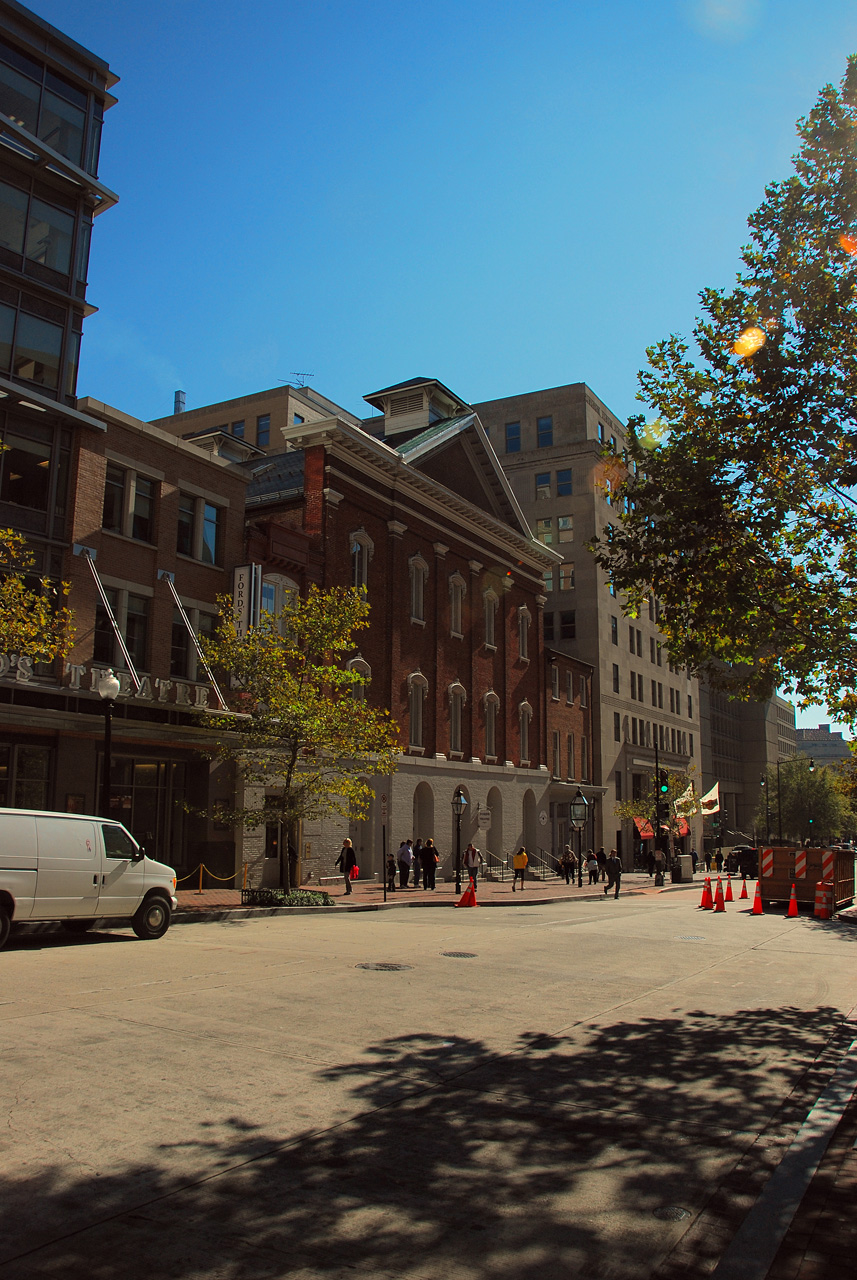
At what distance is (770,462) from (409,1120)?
383 inches

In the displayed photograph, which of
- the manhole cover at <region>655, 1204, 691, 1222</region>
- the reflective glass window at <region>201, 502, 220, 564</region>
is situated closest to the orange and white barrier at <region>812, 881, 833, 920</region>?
the reflective glass window at <region>201, 502, 220, 564</region>

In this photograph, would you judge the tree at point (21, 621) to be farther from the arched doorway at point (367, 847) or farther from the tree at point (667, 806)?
the tree at point (667, 806)

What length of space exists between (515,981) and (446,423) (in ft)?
113

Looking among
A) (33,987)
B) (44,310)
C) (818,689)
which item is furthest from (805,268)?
(44,310)

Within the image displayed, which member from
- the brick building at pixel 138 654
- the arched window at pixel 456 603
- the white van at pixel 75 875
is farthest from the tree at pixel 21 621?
the arched window at pixel 456 603

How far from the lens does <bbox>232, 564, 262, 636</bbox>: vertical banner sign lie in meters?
28.1

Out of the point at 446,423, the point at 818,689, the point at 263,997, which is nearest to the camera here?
the point at 263,997

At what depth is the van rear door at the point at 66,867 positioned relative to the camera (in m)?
13.3

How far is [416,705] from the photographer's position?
127ft

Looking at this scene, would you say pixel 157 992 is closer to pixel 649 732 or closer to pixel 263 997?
pixel 263 997

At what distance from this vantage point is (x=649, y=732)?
6612 cm

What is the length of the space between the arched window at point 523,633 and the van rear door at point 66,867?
3495 cm

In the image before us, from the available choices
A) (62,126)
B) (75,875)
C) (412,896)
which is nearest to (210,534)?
(62,126)

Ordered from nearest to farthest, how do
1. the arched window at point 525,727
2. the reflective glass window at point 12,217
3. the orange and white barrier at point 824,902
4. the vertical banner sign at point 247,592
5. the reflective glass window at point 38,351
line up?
the reflective glass window at point 38,351 < the reflective glass window at point 12,217 < the orange and white barrier at point 824,902 < the vertical banner sign at point 247,592 < the arched window at point 525,727
